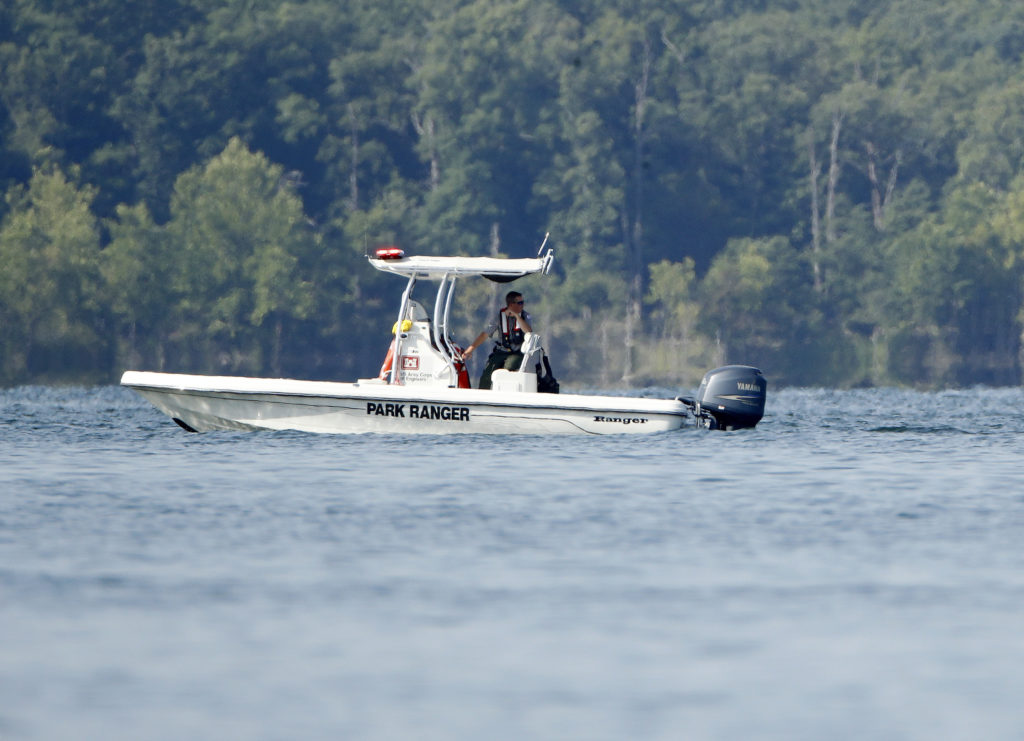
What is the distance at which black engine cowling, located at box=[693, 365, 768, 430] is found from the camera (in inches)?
790

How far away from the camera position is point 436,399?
19.6 metres

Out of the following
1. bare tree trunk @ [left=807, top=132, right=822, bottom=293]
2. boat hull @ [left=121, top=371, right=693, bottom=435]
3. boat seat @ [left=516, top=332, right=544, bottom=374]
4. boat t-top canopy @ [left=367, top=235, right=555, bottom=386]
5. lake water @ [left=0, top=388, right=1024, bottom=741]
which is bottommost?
lake water @ [left=0, top=388, right=1024, bottom=741]

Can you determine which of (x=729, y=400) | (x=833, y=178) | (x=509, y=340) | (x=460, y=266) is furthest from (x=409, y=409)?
(x=833, y=178)

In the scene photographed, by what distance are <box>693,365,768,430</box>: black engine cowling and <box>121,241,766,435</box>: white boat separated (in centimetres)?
1

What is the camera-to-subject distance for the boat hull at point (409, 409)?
19.4 m

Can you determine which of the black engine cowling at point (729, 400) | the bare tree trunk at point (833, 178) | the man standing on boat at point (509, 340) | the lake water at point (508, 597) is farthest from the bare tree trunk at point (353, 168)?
the lake water at point (508, 597)

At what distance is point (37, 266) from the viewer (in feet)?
202

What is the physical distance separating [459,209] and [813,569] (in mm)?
59897

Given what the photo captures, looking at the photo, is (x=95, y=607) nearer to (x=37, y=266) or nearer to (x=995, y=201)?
(x=37, y=266)

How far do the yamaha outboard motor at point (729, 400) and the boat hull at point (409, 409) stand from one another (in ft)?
0.76

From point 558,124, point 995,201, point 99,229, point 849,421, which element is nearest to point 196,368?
point 99,229

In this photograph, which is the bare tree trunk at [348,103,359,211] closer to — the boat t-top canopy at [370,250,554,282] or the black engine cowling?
the boat t-top canopy at [370,250,554,282]

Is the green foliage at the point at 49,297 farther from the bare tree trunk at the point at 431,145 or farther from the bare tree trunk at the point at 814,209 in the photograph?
the bare tree trunk at the point at 814,209

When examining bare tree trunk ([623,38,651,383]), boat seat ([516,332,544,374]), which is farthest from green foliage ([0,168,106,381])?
boat seat ([516,332,544,374])
